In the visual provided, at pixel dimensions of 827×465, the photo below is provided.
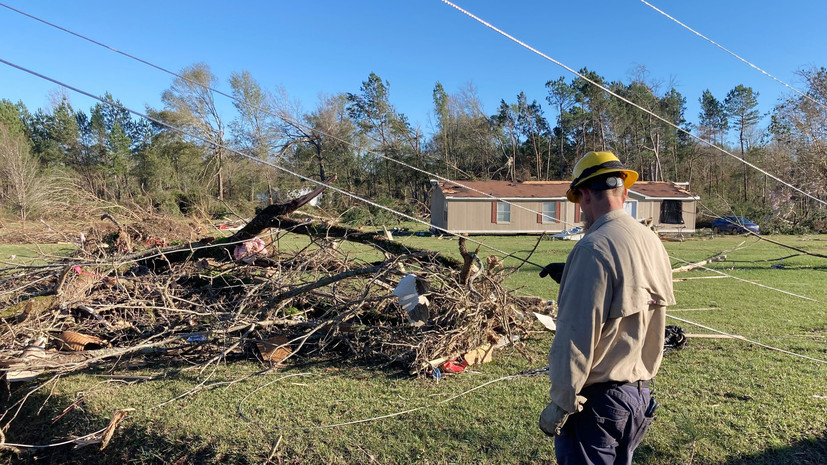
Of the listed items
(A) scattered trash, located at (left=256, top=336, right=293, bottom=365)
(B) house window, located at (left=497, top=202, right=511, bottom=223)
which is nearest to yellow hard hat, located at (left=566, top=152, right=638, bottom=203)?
(A) scattered trash, located at (left=256, top=336, right=293, bottom=365)

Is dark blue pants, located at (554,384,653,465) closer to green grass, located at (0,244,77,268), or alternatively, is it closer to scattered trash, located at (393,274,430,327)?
scattered trash, located at (393,274,430,327)

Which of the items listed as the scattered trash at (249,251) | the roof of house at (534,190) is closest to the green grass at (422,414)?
the scattered trash at (249,251)

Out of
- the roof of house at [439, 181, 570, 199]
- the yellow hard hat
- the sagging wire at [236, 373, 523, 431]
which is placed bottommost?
the sagging wire at [236, 373, 523, 431]

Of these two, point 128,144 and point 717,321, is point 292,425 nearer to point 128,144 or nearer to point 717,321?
point 717,321

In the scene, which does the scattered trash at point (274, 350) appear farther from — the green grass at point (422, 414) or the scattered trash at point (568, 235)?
the scattered trash at point (568, 235)

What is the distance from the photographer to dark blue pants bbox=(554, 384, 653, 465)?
190 centimetres

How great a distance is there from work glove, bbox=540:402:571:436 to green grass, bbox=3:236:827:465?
1256mm

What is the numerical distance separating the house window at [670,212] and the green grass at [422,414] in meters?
23.1

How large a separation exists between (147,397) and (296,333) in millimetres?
1580

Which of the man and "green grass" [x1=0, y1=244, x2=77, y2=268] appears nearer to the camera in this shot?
the man

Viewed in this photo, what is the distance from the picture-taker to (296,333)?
538 cm

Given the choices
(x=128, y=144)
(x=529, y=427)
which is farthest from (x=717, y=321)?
(x=128, y=144)

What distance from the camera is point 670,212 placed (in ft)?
88.1

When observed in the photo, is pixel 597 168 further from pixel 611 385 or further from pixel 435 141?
pixel 435 141
